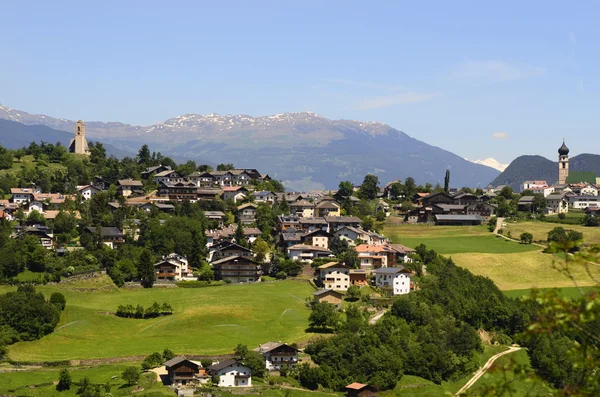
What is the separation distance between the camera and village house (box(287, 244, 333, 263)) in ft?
250

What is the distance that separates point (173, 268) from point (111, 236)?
7.83 meters

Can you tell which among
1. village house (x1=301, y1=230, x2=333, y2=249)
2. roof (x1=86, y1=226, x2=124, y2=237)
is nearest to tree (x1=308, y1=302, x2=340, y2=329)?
village house (x1=301, y1=230, x2=333, y2=249)

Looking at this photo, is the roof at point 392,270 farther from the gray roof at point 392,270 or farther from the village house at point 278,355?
the village house at point 278,355

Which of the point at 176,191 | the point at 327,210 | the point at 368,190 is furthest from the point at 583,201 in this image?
the point at 176,191

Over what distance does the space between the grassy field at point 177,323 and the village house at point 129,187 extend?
30443mm

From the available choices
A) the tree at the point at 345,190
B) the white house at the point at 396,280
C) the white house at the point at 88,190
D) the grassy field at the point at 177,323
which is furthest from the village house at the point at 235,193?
Result: the white house at the point at 396,280

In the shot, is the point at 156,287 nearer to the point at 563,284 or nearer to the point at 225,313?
Result: the point at 225,313

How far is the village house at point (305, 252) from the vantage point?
7625 centimetres

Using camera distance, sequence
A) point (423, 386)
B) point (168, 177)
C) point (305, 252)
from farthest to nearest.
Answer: point (168, 177) < point (305, 252) < point (423, 386)

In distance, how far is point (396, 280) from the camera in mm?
68125

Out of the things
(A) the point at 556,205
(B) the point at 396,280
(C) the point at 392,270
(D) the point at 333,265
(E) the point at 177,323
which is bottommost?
(E) the point at 177,323

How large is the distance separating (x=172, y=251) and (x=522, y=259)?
117ft

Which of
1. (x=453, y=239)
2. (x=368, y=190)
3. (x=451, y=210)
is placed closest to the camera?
(x=453, y=239)

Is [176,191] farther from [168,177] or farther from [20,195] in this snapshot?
[20,195]
